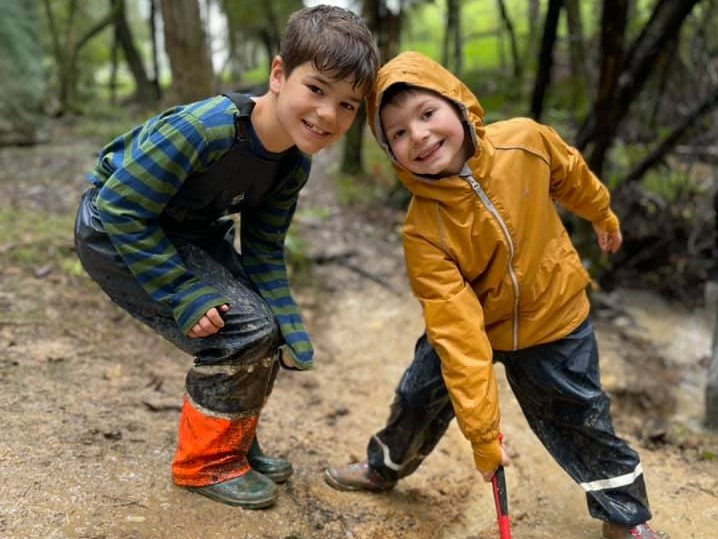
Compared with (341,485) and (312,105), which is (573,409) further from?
(312,105)

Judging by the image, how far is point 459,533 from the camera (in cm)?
272

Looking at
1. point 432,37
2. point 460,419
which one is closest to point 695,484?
point 460,419

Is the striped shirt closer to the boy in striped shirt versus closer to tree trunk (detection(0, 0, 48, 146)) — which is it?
the boy in striped shirt

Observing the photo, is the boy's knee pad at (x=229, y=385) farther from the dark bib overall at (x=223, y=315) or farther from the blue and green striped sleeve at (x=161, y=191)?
the blue and green striped sleeve at (x=161, y=191)

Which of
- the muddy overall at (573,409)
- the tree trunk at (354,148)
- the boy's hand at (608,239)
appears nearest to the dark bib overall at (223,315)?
the muddy overall at (573,409)

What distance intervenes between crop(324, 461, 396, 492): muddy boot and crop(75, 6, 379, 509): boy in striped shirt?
396 millimetres

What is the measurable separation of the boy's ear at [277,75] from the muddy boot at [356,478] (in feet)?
5.13

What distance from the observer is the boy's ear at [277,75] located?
2.22 metres

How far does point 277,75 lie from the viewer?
224 centimetres

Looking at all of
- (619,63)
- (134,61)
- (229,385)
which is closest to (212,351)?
(229,385)

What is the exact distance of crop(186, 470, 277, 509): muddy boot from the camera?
2434 mm

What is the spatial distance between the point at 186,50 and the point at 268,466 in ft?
10.3

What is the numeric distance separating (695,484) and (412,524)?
1311 mm

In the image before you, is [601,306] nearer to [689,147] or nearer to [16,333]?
[689,147]
